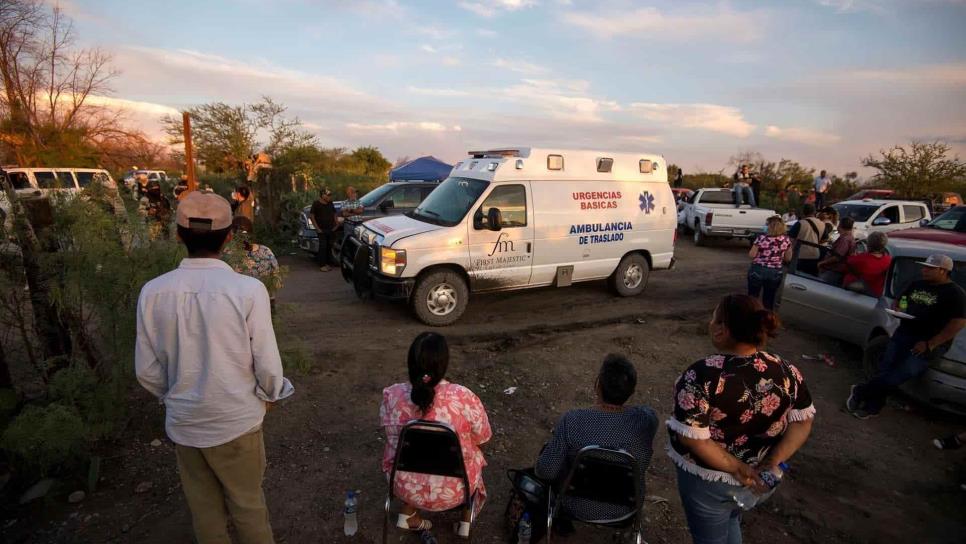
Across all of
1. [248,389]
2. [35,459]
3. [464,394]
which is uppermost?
[248,389]

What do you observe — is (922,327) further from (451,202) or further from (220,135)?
(220,135)

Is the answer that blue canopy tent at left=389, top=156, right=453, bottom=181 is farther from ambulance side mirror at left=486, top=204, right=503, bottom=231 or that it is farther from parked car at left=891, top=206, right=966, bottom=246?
parked car at left=891, top=206, right=966, bottom=246

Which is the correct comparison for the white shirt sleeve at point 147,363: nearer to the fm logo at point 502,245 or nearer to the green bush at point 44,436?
the green bush at point 44,436

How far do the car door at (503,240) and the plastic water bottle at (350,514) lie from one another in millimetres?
A: 4195

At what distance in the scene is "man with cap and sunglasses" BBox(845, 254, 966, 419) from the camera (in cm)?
418

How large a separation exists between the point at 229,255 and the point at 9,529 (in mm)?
2091

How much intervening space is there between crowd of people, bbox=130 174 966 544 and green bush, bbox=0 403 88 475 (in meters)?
1.63

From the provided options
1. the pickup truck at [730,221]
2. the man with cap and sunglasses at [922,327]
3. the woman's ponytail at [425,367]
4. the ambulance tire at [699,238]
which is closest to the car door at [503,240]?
the man with cap and sunglasses at [922,327]

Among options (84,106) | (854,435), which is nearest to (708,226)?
(854,435)

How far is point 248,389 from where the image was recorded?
2146 millimetres

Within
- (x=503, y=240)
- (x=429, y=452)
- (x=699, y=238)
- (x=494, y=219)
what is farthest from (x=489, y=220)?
(x=699, y=238)

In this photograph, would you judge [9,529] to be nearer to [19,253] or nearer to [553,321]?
[19,253]

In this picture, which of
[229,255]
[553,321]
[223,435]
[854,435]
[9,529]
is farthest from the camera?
[553,321]

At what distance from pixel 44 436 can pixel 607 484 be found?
340 centimetres
